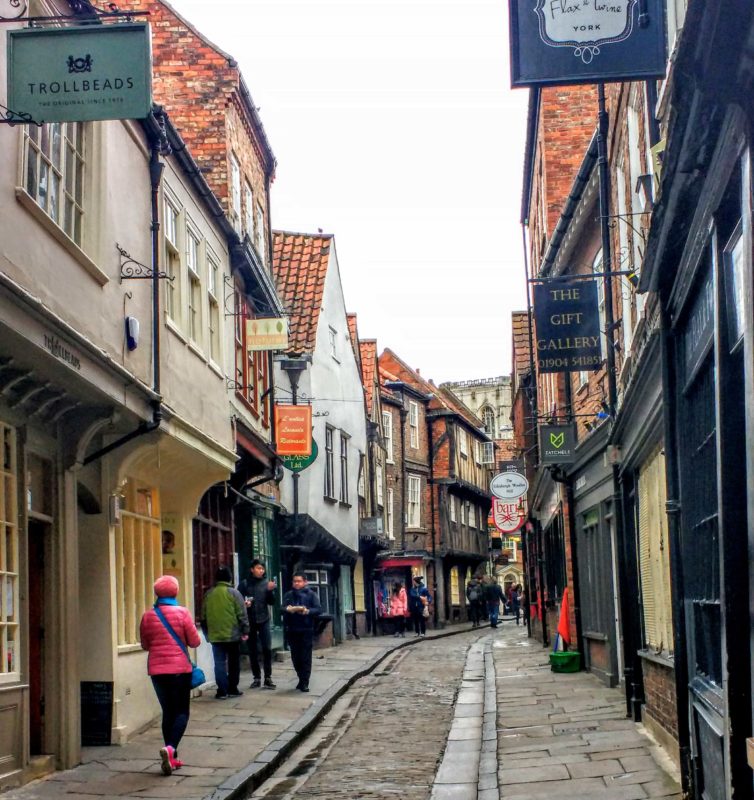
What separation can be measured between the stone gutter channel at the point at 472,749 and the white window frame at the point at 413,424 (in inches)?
1135

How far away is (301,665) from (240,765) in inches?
233

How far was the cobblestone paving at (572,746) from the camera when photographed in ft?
30.8

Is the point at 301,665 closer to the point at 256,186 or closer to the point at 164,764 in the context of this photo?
the point at 164,764

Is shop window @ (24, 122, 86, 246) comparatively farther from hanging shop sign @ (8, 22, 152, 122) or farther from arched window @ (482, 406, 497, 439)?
arched window @ (482, 406, 497, 439)

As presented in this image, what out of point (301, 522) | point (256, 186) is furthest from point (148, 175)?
point (301, 522)

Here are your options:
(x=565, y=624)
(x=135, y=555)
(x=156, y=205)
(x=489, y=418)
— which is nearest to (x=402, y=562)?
(x=565, y=624)

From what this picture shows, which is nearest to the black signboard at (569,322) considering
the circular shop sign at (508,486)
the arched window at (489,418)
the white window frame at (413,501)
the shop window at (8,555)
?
the shop window at (8,555)

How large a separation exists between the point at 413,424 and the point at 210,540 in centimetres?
3057

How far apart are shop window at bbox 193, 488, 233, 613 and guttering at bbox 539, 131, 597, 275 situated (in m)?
6.54

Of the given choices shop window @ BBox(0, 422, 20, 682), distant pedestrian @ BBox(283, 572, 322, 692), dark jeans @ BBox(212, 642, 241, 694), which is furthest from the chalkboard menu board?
distant pedestrian @ BBox(283, 572, 322, 692)

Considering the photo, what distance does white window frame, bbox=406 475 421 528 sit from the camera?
47.0 m

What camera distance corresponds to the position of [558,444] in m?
19.0

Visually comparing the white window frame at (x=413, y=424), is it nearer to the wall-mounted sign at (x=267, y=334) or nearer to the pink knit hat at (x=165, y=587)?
the wall-mounted sign at (x=267, y=334)

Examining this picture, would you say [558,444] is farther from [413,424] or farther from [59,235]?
[413,424]
